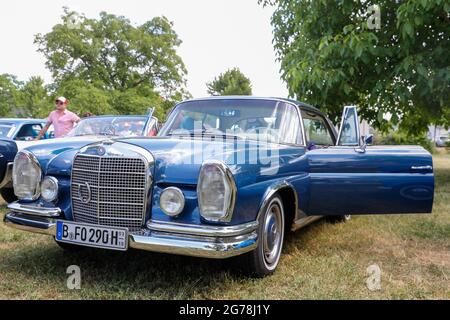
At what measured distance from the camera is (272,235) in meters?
3.43

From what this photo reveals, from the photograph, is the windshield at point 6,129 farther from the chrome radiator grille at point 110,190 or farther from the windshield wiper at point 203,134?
the chrome radiator grille at point 110,190

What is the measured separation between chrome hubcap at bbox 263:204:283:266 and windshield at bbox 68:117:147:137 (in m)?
3.74

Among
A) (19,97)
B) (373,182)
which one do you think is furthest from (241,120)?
(19,97)

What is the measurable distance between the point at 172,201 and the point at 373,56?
571 cm

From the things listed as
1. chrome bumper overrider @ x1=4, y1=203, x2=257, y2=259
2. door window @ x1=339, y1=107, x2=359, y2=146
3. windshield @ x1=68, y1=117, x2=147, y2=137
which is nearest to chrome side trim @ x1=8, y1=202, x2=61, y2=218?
chrome bumper overrider @ x1=4, y1=203, x2=257, y2=259

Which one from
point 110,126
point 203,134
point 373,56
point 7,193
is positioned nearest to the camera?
point 203,134

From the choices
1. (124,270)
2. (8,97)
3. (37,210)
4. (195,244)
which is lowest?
(124,270)

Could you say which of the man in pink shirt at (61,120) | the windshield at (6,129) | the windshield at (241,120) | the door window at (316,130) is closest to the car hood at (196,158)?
the windshield at (241,120)

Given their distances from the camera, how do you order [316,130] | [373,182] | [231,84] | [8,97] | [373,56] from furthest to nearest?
1. [231,84]
2. [8,97]
3. [373,56]
4. [316,130]
5. [373,182]

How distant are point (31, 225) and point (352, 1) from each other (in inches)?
261

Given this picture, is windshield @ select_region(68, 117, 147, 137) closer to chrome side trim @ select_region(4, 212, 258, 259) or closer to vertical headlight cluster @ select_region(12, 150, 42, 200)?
vertical headlight cluster @ select_region(12, 150, 42, 200)

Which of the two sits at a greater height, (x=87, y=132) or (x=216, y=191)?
(x=87, y=132)

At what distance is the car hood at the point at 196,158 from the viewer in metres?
2.90

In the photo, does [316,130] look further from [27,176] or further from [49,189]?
[27,176]
